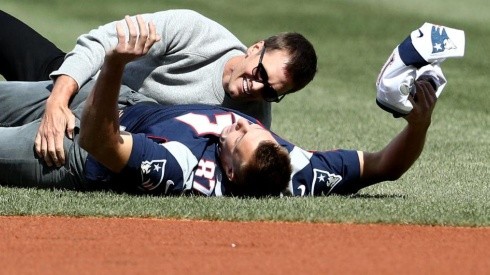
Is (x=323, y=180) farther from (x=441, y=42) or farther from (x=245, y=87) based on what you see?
(x=441, y=42)

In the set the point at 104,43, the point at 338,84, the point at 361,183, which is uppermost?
the point at 104,43

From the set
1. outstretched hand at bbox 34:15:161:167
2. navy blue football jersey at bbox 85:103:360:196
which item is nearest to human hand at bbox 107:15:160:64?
outstretched hand at bbox 34:15:161:167

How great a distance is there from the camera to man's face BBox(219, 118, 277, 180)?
18.9ft

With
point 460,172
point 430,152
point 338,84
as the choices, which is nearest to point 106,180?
point 460,172

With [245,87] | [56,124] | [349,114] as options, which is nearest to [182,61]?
[245,87]

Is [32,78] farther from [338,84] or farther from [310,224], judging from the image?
[338,84]

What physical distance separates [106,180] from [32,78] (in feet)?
5.08

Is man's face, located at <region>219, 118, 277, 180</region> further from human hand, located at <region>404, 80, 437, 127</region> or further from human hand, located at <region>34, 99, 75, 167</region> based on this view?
human hand, located at <region>34, 99, 75, 167</region>

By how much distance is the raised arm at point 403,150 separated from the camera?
5.96 metres

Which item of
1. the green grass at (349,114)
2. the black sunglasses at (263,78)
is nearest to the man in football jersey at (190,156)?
the green grass at (349,114)

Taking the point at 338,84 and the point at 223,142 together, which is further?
the point at 338,84

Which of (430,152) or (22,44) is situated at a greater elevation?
(22,44)

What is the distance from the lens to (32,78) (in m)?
7.36

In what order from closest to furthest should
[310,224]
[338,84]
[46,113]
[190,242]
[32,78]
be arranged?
[190,242] < [310,224] < [46,113] < [32,78] < [338,84]
